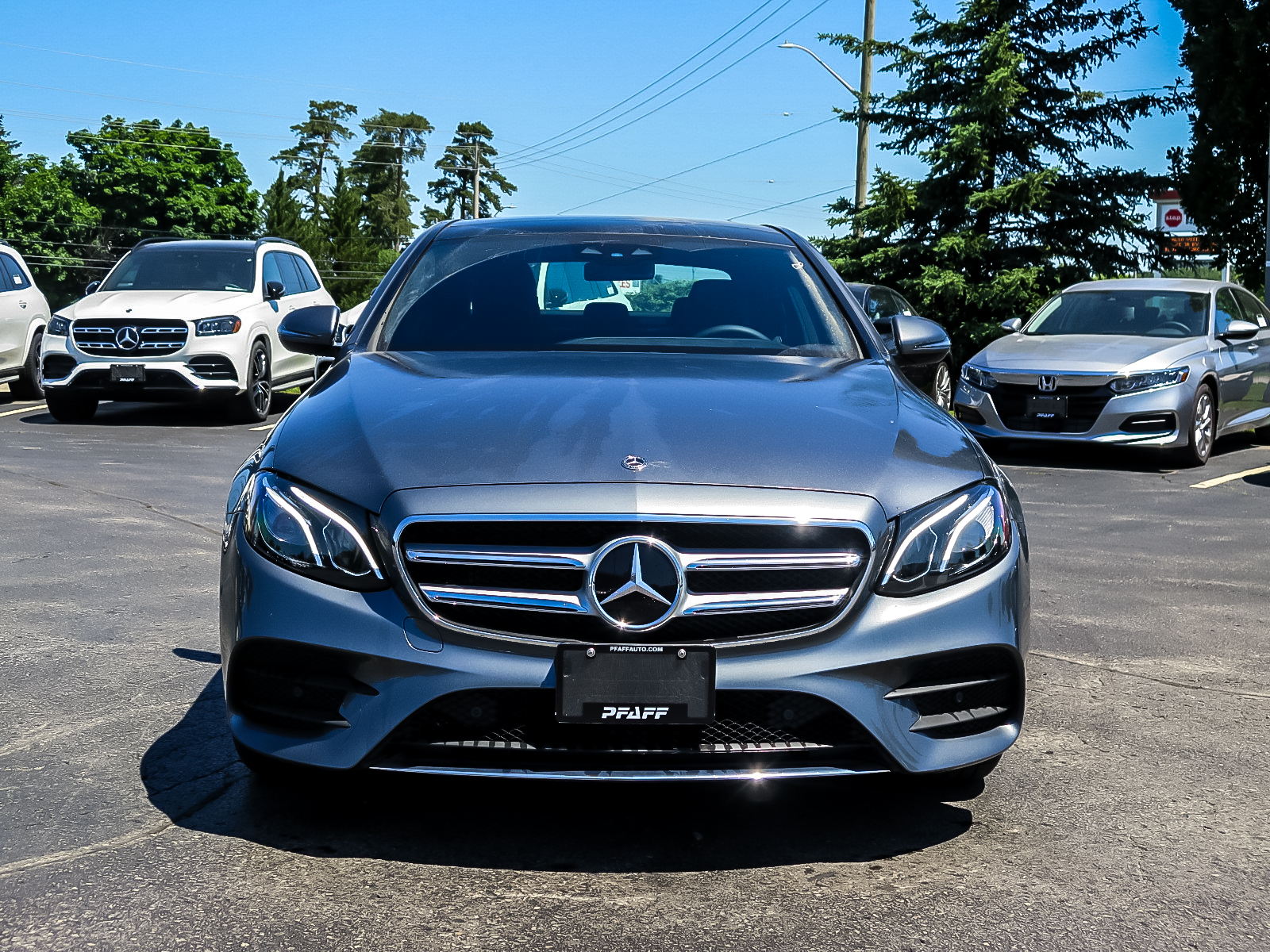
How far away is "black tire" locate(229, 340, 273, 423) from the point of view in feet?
48.4

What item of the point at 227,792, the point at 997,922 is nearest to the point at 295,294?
the point at 227,792

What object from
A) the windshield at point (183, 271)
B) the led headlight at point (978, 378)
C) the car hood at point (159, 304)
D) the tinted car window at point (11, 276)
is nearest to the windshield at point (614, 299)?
the led headlight at point (978, 378)

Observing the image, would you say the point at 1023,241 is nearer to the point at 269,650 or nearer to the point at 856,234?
the point at 856,234

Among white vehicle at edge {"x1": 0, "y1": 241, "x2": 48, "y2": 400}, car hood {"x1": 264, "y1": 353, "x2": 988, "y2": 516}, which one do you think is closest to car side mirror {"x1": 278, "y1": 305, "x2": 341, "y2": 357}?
car hood {"x1": 264, "y1": 353, "x2": 988, "y2": 516}

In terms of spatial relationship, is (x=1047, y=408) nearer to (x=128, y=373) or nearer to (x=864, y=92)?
(x=128, y=373)

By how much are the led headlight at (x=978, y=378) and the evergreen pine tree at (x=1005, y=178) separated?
12.0m

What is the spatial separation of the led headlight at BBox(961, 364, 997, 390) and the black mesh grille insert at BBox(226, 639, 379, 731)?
389 inches

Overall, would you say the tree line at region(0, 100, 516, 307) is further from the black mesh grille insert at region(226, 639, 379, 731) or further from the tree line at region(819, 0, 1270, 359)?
the black mesh grille insert at region(226, 639, 379, 731)

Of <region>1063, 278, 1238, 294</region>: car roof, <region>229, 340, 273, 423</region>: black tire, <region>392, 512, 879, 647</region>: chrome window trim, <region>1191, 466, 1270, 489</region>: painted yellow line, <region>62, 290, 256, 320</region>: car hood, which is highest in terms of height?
<region>1063, 278, 1238, 294</region>: car roof

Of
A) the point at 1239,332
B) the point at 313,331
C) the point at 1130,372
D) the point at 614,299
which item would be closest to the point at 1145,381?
the point at 1130,372

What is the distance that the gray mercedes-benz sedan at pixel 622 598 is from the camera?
2982mm

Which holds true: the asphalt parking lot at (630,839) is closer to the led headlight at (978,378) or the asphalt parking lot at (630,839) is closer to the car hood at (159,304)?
the led headlight at (978,378)

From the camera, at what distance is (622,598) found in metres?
2.98

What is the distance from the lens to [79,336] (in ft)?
46.5
